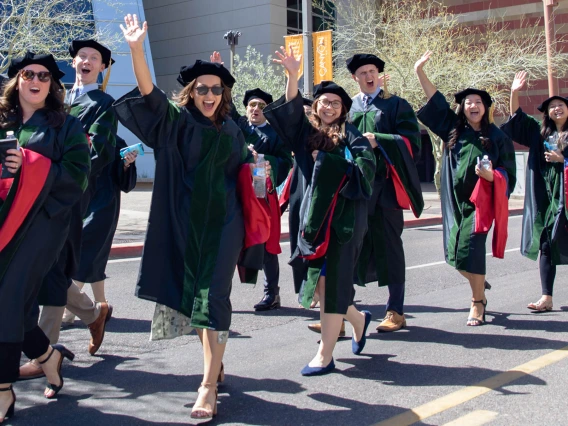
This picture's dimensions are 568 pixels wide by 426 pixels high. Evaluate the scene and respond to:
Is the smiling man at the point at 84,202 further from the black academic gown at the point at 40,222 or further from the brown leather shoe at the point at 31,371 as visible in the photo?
the black academic gown at the point at 40,222

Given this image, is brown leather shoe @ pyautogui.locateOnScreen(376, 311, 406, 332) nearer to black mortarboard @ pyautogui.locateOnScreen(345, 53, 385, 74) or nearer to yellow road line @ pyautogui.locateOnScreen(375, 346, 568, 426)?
yellow road line @ pyautogui.locateOnScreen(375, 346, 568, 426)

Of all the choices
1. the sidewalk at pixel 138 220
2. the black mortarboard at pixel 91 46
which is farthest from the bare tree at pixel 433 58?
the black mortarboard at pixel 91 46

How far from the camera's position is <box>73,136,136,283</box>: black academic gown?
17.7 ft

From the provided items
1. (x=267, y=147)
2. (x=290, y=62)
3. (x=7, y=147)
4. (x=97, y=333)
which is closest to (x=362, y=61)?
(x=267, y=147)

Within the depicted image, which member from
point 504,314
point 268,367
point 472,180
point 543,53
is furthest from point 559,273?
point 543,53

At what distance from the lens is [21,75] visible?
3979mm

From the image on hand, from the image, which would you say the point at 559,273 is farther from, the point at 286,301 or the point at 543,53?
the point at 543,53

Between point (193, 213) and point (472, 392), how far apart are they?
197 centimetres

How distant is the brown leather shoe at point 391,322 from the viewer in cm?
583

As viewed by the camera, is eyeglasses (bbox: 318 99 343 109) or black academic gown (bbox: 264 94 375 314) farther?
eyeglasses (bbox: 318 99 343 109)

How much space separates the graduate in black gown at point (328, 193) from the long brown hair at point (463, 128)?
1718mm

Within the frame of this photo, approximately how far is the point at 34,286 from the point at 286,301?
3762mm

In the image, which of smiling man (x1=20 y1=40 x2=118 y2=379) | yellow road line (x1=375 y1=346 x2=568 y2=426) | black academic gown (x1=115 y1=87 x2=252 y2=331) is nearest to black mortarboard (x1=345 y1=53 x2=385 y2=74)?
smiling man (x1=20 y1=40 x2=118 y2=379)

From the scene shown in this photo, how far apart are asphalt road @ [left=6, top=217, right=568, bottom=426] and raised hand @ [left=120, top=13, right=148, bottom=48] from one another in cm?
201
